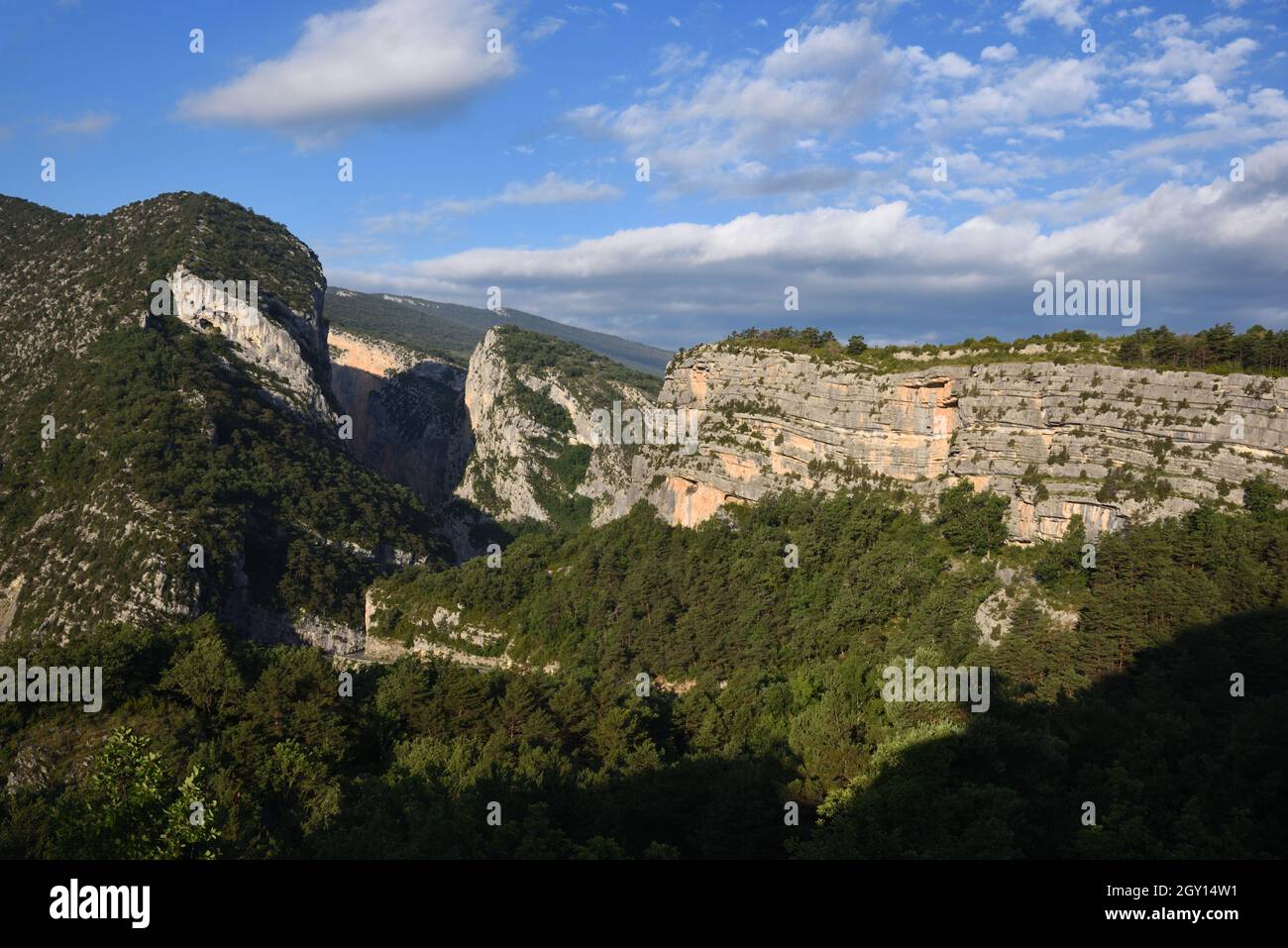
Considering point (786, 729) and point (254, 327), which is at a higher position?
point (254, 327)

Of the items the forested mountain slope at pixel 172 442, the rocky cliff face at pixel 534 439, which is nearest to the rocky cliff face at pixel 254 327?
the forested mountain slope at pixel 172 442

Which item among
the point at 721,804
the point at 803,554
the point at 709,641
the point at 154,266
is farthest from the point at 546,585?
the point at 154,266

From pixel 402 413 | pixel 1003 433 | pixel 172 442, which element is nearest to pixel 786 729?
pixel 1003 433

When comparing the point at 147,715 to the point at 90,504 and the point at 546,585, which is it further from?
the point at 90,504

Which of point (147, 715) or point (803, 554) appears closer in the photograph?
point (147, 715)

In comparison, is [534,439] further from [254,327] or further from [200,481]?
[200,481]
